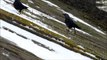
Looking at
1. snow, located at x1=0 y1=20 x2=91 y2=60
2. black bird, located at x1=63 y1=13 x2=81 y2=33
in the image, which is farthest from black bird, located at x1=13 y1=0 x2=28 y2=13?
snow, located at x1=0 y1=20 x2=91 y2=60

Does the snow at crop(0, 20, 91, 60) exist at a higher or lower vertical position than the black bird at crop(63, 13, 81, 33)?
lower

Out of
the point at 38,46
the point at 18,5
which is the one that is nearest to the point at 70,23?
the point at 18,5

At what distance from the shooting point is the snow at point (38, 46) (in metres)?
8.09

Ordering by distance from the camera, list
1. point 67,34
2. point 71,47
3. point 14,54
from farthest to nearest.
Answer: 1. point 67,34
2. point 71,47
3. point 14,54

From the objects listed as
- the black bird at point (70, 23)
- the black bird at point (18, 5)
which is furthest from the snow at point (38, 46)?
the black bird at point (70, 23)

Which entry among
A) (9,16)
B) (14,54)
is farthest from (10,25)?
(14,54)

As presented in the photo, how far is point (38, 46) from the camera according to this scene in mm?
8297

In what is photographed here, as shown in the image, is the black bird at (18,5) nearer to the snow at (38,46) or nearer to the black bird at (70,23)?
the black bird at (70,23)

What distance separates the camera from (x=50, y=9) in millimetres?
10711

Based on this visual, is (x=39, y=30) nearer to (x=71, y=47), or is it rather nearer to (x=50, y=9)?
(x=71, y=47)

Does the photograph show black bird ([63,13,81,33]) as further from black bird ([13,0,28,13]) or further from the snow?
the snow

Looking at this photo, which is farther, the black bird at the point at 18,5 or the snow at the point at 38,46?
the black bird at the point at 18,5

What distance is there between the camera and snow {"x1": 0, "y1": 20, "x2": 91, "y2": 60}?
809 cm

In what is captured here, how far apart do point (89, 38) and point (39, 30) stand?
130 cm
